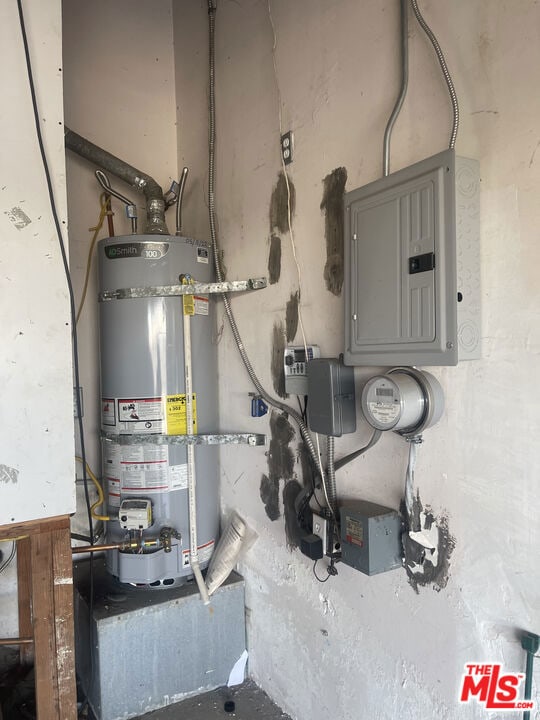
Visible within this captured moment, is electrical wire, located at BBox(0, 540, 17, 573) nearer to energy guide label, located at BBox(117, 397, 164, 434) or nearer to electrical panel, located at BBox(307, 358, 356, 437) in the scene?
energy guide label, located at BBox(117, 397, 164, 434)

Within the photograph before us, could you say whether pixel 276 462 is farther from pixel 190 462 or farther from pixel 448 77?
pixel 448 77

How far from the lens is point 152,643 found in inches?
61.8

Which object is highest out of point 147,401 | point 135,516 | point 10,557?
point 147,401

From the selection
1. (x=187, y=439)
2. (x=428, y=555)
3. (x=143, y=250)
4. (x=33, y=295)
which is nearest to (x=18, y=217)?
(x=33, y=295)

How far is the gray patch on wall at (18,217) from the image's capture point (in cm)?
120

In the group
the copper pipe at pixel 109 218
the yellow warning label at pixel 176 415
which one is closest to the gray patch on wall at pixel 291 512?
the yellow warning label at pixel 176 415

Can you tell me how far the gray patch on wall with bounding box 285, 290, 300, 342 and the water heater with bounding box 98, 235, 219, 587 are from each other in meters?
0.36

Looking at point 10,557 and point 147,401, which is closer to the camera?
point 147,401

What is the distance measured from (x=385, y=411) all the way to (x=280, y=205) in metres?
0.79

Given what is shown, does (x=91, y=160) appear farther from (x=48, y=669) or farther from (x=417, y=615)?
(x=417, y=615)

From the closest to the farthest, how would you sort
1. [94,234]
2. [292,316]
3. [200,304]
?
[292,316], [200,304], [94,234]

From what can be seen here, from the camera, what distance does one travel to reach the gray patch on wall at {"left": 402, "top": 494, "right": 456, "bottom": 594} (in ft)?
3.47

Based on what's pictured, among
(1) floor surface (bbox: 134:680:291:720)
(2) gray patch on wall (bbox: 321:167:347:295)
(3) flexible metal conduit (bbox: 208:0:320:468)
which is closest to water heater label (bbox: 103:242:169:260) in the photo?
A: (3) flexible metal conduit (bbox: 208:0:320:468)

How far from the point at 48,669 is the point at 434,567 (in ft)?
3.16
